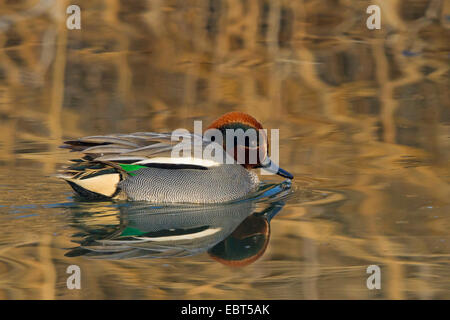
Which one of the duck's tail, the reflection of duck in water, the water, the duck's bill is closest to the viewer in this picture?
the water

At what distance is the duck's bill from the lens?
6.44m

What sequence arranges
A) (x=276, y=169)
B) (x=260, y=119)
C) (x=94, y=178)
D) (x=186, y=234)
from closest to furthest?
(x=186, y=234) < (x=94, y=178) < (x=276, y=169) < (x=260, y=119)

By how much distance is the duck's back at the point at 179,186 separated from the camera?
619 cm

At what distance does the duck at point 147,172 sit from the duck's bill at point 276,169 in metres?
0.32

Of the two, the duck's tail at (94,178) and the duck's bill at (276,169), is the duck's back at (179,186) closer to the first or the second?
the duck's tail at (94,178)

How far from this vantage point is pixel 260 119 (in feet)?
26.6

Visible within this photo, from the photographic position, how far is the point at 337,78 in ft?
31.4

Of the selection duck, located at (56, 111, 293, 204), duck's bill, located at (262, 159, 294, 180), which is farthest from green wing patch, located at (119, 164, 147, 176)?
duck's bill, located at (262, 159, 294, 180)

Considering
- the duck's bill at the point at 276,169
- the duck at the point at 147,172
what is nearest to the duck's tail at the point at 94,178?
the duck at the point at 147,172

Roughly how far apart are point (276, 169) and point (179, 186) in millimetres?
785

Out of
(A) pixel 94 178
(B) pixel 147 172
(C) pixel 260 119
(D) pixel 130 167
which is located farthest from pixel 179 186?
(C) pixel 260 119

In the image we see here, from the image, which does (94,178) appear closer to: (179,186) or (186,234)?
(179,186)

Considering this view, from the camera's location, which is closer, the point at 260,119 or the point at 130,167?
the point at 130,167

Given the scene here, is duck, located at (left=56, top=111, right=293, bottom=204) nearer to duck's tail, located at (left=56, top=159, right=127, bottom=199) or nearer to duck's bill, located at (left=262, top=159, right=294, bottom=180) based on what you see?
duck's tail, located at (left=56, top=159, right=127, bottom=199)
